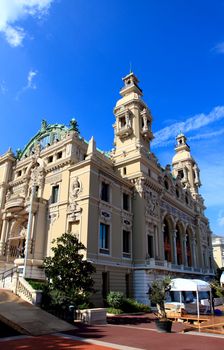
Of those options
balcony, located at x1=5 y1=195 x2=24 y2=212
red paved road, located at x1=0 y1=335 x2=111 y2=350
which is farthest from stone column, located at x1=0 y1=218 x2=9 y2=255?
red paved road, located at x1=0 y1=335 x2=111 y2=350

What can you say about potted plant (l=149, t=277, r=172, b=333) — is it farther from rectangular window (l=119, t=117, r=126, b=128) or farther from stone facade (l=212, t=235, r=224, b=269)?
stone facade (l=212, t=235, r=224, b=269)

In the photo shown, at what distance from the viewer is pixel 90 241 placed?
25922 millimetres

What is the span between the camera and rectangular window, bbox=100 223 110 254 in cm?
2766

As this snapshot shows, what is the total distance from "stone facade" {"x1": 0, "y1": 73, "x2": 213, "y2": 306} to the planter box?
6.72 metres

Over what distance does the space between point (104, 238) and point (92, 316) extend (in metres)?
10.8

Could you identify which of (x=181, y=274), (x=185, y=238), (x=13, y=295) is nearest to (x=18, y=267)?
(x=13, y=295)

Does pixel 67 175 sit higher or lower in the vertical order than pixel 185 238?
higher

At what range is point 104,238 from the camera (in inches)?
1117

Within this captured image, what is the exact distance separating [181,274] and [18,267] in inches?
882

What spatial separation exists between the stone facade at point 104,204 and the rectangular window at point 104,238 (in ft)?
0.31

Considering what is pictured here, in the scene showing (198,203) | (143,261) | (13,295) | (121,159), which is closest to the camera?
(13,295)

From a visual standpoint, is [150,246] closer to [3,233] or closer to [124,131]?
[124,131]

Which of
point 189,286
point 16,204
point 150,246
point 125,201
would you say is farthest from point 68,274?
point 150,246

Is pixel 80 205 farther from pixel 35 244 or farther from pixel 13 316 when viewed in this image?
pixel 13 316
